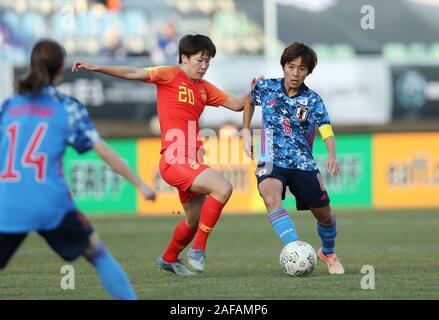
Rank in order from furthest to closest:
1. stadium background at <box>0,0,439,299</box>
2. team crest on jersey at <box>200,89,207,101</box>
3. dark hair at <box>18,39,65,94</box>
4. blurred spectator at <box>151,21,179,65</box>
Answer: blurred spectator at <box>151,21,179,65</box>, stadium background at <box>0,0,439,299</box>, team crest on jersey at <box>200,89,207,101</box>, dark hair at <box>18,39,65,94</box>

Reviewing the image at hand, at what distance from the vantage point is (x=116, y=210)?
1980 centimetres

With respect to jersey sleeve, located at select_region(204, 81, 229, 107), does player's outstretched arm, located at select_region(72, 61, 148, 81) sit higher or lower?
higher

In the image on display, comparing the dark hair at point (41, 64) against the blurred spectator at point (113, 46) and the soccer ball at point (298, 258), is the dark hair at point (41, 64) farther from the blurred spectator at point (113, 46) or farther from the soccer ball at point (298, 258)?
the blurred spectator at point (113, 46)

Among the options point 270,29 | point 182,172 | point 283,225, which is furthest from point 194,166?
point 270,29

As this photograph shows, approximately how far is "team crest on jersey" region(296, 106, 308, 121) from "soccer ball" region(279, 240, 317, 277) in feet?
3.58

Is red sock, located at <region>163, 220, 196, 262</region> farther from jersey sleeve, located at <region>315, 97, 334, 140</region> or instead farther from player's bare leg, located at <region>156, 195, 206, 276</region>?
jersey sleeve, located at <region>315, 97, 334, 140</region>

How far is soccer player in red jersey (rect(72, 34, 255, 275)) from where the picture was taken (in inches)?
369

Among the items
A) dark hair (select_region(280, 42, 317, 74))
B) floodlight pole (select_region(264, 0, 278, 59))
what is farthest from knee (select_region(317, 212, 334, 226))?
floodlight pole (select_region(264, 0, 278, 59))

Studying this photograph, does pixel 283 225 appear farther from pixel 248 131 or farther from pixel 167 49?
pixel 167 49

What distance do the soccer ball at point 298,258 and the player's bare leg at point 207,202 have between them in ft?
2.27

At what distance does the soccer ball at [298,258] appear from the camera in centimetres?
919

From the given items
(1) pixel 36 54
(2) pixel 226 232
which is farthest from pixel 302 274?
(2) pixel 226 232

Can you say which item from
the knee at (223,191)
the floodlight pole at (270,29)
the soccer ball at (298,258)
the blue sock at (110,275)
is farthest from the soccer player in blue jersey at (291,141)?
the floodlight pole at (270,29)

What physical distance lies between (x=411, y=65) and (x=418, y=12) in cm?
111
